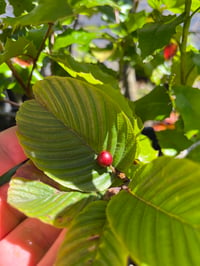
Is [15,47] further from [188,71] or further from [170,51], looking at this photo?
[170,51]

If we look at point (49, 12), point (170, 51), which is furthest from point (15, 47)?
point (170, 51)

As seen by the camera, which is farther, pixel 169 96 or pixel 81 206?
pixel 169 96

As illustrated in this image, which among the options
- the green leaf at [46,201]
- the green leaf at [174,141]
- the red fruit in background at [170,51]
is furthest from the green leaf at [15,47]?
the red fruit in background at [170,51]

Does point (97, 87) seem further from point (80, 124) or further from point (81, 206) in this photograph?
point (81, 206)

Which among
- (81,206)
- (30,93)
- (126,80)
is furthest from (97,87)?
(126,80)

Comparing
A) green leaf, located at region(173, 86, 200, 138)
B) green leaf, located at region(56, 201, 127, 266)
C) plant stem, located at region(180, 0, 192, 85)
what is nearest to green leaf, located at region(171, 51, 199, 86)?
plant stem, located at region(180, 0, 192, 85)

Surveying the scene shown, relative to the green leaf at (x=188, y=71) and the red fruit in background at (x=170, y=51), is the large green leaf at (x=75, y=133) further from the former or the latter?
the red fruit in background at (x=170, y=51)
